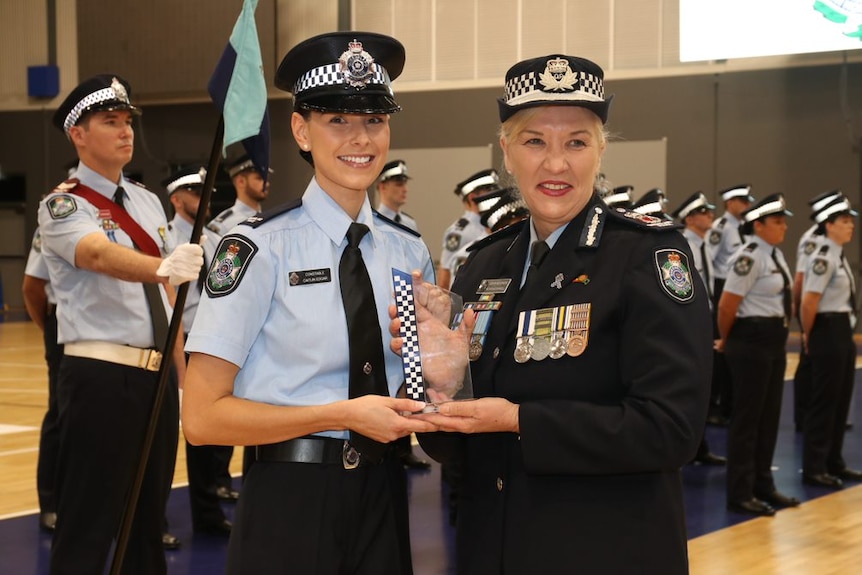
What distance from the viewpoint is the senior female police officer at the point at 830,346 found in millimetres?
7270

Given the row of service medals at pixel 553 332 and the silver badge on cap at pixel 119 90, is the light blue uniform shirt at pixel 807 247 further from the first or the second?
the row of service medals at pixel 553 332

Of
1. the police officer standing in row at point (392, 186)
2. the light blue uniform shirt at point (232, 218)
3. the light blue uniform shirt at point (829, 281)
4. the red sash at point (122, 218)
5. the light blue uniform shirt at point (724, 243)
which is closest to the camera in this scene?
the red sash at point (122, 218)

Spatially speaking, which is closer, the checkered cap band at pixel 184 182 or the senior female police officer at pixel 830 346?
the checkered cap band at pixel 184 182

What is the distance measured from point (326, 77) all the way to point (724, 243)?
30.5 feet

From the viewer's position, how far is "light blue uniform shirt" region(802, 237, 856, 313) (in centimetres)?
745

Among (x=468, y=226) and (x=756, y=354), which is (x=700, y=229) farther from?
(x=756, y=354)

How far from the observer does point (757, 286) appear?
6.62 metres

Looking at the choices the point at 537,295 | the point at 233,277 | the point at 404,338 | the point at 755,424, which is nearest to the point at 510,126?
the point at 537,295

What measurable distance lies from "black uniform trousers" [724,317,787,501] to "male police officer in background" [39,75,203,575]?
3.67m

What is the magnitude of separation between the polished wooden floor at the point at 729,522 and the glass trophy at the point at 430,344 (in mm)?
3006

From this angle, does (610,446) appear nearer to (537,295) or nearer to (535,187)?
(537,295)

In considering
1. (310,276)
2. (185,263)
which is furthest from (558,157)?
(185,263)

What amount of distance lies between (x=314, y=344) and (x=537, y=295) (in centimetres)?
47

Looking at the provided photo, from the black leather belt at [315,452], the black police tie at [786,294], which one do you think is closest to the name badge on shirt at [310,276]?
the black leather belt at [315,452]
